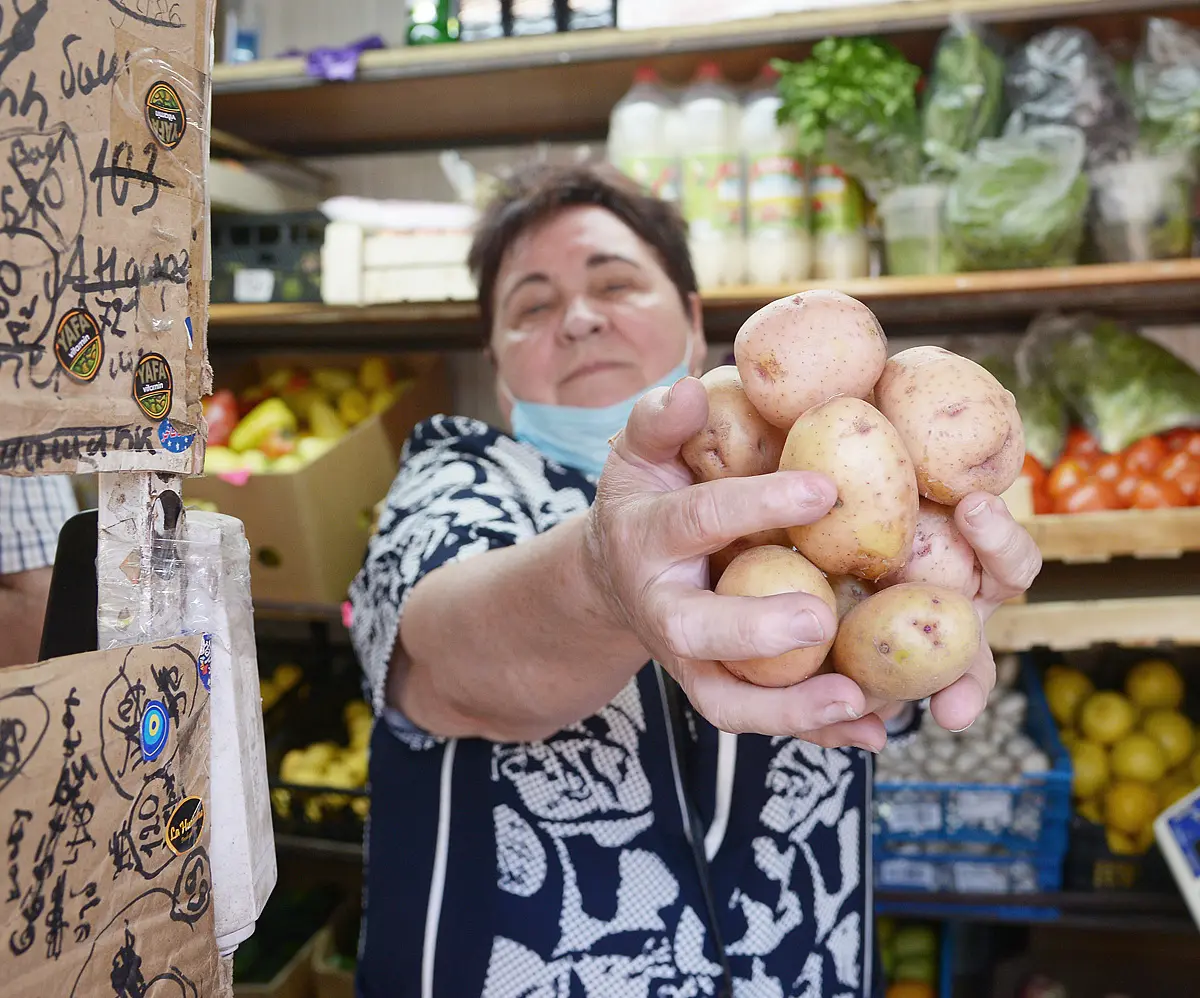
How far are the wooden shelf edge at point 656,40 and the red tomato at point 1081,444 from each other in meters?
0.82

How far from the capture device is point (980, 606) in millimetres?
713

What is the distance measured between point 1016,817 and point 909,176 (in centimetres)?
132

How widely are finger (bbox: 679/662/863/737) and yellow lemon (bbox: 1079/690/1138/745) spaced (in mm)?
1665

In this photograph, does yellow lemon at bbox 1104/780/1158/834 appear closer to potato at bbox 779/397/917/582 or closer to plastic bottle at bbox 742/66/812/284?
plastic bottle at bbox 742/66/812/284

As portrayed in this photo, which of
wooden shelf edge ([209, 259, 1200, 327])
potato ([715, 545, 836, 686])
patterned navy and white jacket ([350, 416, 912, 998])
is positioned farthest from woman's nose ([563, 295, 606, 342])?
potato ([715, 545, 836, 686])

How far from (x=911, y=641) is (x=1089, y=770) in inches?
62.9

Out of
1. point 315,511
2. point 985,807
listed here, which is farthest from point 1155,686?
point 315,511

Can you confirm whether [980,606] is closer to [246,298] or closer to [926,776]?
[926,776]

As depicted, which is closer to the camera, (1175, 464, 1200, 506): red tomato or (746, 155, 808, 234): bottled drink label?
(1175, 464, 1200, 506): red tomato

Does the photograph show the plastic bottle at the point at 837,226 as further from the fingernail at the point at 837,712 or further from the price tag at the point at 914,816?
the fingernail at the point at 837,712

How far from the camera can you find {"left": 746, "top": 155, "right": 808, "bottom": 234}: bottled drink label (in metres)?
1.85

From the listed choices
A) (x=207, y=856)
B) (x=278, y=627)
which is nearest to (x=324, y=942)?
(x=278, y=627)

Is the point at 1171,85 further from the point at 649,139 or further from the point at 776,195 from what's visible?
the point at 649,139

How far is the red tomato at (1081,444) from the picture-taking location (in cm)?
184
